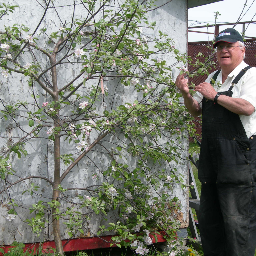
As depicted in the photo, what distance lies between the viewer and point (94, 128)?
3512mm

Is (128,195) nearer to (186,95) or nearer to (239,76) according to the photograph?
(186,95)

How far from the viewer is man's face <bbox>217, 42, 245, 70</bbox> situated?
2.81 metres

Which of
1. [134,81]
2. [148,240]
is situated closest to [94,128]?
[134,81]

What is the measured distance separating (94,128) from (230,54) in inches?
57.1

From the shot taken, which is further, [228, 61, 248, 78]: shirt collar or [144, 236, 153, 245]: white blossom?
[144, 236, 153, 245]: white blossom

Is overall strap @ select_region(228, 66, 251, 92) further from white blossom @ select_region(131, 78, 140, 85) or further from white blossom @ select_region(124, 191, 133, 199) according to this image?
white blossom @ select_region(124, 191, 133, 199)

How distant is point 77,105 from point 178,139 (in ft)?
3.84

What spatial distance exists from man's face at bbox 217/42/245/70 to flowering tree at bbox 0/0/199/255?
0.80m

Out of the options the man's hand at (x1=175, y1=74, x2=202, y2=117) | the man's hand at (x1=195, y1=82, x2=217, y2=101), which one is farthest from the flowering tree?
the man's hand at (x1=195, y1=82, x2=217, y2=101)

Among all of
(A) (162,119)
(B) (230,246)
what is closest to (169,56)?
(A) (162,119)

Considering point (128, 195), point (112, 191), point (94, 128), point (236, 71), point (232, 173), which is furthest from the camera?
point (128, 195)

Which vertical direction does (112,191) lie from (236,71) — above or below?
below

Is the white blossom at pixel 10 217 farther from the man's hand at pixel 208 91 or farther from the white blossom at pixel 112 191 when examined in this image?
the man's hand at pixel 208 91

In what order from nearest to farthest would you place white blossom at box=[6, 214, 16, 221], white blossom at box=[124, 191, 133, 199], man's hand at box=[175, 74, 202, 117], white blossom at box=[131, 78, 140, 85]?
man's hand at box=[175, 74, 202, 117]
white blossom at box=[6, 214, 16, 221]
white blossom at box=[131, 78, 140, 85]
white blossom at box=[124, 191, 133, 199]
